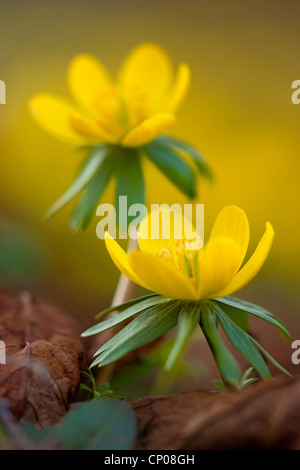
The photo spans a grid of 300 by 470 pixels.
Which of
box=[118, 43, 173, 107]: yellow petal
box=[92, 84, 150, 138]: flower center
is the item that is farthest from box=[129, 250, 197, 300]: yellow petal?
box=[118, 43, 173, 107]: yellow petal

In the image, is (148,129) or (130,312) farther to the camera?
(148,129)

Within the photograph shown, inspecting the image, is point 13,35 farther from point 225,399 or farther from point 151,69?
point 225,399

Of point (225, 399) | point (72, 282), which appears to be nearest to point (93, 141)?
point (225, 399)

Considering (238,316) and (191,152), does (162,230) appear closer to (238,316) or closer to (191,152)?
(238,316)

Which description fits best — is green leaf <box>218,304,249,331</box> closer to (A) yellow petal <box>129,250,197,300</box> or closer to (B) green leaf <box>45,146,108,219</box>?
(A) yellow petal <box>129,250,197,300</box>

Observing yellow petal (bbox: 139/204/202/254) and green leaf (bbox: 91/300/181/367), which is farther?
yellow petal (bbox: 139/204/202/254)

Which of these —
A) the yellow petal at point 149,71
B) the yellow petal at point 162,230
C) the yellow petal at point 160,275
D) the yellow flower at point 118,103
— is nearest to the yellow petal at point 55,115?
the yellow flower at point 118,103

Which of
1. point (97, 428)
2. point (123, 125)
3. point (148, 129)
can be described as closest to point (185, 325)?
point (97, 428)
